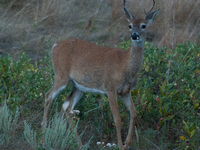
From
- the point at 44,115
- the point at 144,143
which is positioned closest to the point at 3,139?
the point at 44,115

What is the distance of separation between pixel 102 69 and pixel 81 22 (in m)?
4.76

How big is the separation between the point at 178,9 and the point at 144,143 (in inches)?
215

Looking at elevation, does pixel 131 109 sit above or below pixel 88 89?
below

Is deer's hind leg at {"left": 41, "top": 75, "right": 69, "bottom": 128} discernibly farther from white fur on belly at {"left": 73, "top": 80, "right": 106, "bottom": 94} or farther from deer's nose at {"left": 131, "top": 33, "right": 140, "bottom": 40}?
deer's nose at {"left": 131, "top": 33, "right": 140, "bottom": 40}

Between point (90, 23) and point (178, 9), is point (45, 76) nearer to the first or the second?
point (90, 23)

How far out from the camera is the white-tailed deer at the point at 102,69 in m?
5.54

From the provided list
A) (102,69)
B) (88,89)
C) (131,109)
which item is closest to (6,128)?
(88,89)

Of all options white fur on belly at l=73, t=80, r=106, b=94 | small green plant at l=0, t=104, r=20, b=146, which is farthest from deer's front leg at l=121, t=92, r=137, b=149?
small green plant at l=0, t=104, r=20, b=146

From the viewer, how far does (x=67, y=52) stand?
620 cm

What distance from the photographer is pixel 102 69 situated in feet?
19.3

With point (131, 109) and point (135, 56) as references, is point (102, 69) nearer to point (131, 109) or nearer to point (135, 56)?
point (135, 56)

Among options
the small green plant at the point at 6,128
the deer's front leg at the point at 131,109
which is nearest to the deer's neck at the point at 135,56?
the deer's front leg at the point at 131,109

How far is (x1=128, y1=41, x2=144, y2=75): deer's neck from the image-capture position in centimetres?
549

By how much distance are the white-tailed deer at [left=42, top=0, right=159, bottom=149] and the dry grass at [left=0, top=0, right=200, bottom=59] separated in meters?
Answer: 2.98
